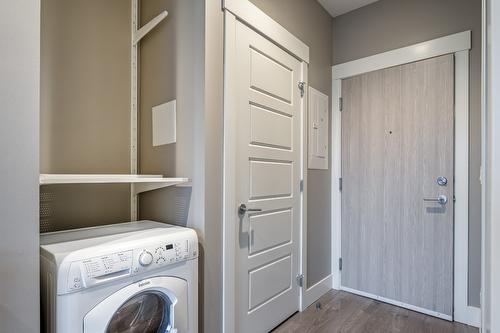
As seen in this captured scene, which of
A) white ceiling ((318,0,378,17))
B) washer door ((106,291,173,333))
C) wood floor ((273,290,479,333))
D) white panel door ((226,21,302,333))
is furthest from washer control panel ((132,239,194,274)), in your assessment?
white ceiling ((318,0,378,17))

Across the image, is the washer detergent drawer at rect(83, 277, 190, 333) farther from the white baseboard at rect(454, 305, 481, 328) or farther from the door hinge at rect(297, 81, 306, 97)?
the white baseboard at rect(454, 305, 481, 328)

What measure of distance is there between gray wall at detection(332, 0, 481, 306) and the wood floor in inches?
13.9

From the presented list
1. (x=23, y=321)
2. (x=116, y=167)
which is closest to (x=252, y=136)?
(x=116, y=167)

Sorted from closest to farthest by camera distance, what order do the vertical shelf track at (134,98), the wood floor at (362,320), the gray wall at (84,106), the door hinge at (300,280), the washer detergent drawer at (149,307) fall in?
the washer detergent drawer at (149,307), the gray wall at (84,106), the vertical shelf track at (134,98), the wood floor at (362,320), the door hinge at (300,280)

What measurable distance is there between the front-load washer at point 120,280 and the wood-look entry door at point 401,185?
6.05ft

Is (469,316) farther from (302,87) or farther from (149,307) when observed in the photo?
(149,307)

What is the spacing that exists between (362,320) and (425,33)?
2.42 m

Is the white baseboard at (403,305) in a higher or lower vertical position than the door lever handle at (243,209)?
lower

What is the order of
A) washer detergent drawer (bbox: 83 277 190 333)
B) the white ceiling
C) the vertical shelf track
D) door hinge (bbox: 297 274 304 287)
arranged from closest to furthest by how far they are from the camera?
washer detergent drawer (bbox: 83 277 190 333), the vertical shelf track, door hinge (bbox: 297 274 304 287), the white ceiling

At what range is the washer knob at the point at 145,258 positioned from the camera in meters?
1.22

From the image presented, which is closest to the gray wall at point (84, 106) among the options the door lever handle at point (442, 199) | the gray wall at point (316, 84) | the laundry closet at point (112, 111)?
the laundry closet at point (112, 111)

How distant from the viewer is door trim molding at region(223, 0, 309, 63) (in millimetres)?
1745

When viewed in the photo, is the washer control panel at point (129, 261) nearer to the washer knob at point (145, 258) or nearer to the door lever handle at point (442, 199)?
the washer knob at point (145, 258)

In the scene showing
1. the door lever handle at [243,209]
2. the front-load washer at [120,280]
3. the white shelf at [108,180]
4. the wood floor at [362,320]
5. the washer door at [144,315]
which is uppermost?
the white shelf at [108,180]
